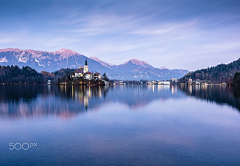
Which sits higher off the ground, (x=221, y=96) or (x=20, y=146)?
(x=20, y=146)

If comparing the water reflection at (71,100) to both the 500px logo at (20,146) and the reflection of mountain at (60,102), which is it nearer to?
the reflection of mountain at (60,102)

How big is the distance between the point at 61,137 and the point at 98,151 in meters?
5.11

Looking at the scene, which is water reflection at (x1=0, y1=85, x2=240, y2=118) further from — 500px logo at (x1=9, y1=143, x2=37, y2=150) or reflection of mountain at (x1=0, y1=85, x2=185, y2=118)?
500px logo at (x1=9, y1=143, x2=37, y2=150)

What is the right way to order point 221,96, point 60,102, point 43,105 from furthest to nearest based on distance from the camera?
point 221,96
point 60,102
point 43,105

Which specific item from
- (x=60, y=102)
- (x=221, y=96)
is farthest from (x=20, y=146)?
(x=221, y=96)

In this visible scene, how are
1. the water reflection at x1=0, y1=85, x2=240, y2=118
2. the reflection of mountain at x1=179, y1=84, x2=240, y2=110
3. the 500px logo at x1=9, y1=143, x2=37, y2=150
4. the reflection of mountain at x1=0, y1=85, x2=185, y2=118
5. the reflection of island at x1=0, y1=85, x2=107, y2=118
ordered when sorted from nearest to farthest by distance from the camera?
the 500px logo at x1=9, y1=143, x2=37, y2=150 < the reflection of island at x1=0, y1=85, x2=107, y2=118 < the reflection of mountain at x1=0, y1=85, x2=185, y2=118 < the water reflection at x1=0, y1=85, x2=240, y2=118 < the reflection of mountain at x1=179, y1=84, x2=240, y2=110

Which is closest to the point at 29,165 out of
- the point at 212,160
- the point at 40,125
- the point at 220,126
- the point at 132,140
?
the point at 132,140

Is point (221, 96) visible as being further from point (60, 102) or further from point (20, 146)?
point (20, 146)

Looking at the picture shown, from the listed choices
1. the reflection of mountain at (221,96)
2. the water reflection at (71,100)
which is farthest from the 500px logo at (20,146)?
the reflection of mountain at (221,96)

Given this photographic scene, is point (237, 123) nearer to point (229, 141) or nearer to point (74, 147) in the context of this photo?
point (229, 141)

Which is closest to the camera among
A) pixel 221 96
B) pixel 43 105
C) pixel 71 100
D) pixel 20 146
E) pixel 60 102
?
pixel 20 146

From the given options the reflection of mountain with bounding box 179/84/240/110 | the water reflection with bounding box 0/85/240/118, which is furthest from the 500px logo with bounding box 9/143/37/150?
the reflection of mountain with bounding box 179/84/240/110

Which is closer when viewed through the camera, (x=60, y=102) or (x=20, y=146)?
(x=20, y=146)

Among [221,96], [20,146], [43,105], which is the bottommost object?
[221,96]
